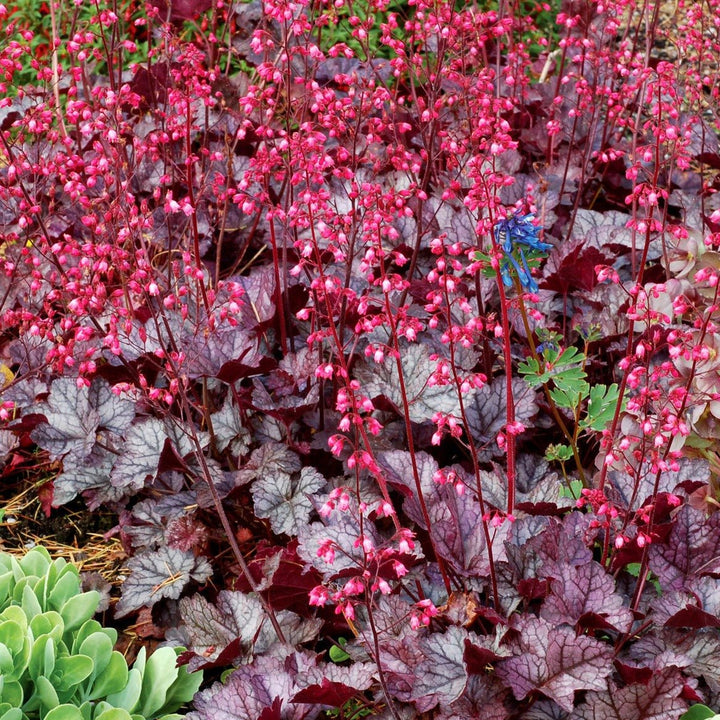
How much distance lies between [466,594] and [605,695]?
39cm

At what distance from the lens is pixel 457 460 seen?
2.97 metres

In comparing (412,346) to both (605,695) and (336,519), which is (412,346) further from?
(605,695)

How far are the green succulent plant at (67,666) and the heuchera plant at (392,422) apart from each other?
0.11m

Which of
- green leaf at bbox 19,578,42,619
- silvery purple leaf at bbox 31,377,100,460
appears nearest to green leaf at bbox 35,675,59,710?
green leaf at bbox 19,578,42,619

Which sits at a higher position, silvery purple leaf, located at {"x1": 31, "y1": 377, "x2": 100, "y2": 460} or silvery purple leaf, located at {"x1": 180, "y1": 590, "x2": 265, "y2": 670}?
silvery purple leaf, located at {"x1": 31, "y1": 377, "x2": 100, "y2": 460}

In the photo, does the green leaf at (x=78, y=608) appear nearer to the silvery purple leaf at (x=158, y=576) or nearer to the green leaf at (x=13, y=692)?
the green leaf at (x=13, y=692)

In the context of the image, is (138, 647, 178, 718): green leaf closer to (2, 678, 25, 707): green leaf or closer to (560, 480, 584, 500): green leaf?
(2, 678, 25, 707): green leaf

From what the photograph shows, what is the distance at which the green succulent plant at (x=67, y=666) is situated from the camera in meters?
2.01

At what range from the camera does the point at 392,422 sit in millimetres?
2916

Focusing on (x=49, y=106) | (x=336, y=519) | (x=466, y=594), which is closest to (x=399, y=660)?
(x=466, y=594)

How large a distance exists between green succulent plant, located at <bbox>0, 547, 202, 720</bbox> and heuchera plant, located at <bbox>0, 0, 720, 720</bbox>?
11 centimetres

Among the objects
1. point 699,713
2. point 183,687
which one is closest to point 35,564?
point 183,687

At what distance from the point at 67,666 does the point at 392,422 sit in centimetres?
122

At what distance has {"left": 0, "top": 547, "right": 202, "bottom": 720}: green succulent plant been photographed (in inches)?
79.3
